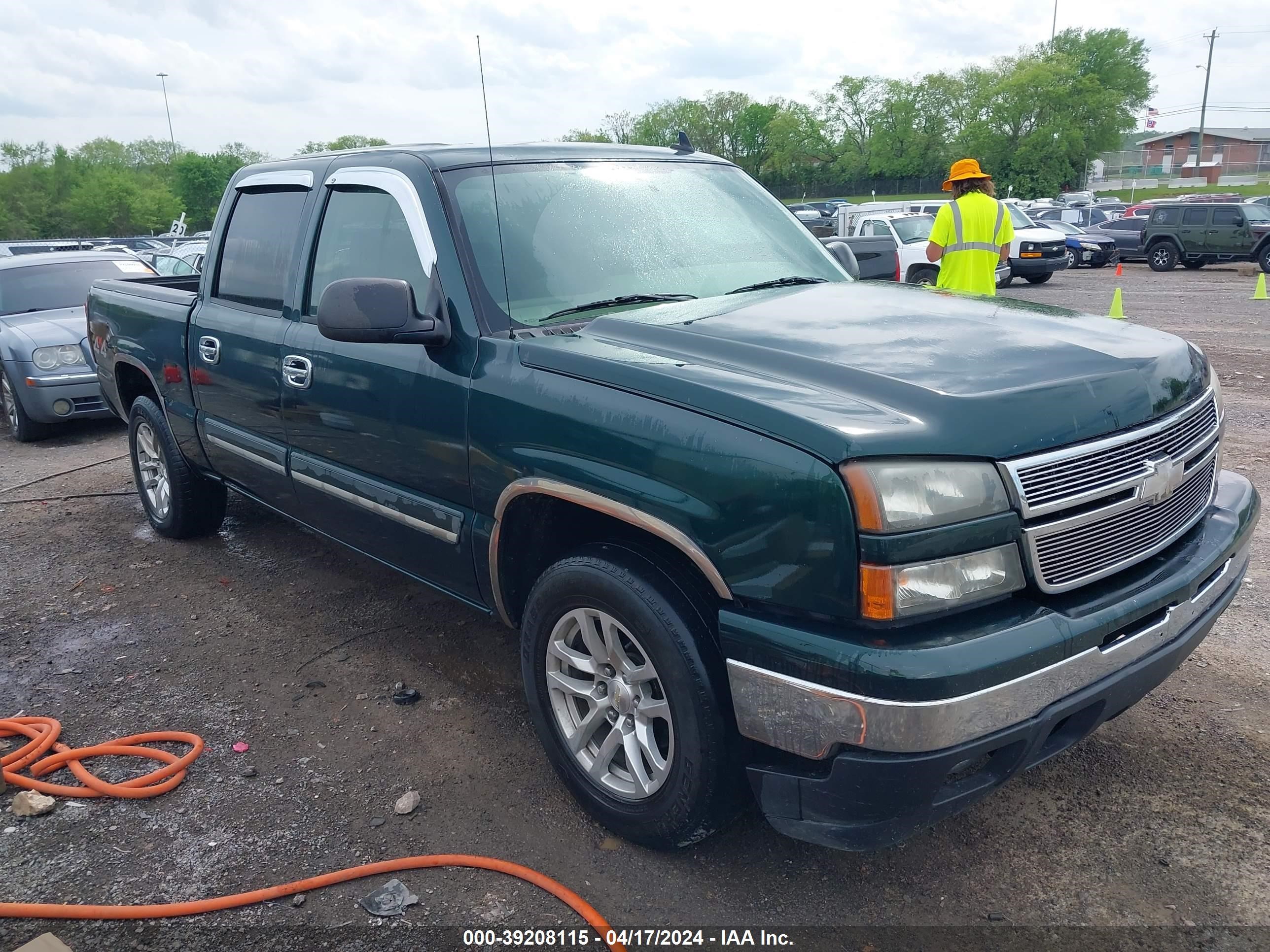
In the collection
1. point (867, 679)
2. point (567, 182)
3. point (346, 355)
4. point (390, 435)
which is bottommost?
point (867, 679)

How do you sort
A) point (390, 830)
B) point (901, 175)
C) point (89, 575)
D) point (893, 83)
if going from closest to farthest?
1. point (390, 830)
2. point (89, 575)
3. point (901, 175)
4. point (893, 83)

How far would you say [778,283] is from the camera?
3.63 metres

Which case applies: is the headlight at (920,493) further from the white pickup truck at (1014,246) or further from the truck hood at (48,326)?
the white pickup truck at (1014,246)

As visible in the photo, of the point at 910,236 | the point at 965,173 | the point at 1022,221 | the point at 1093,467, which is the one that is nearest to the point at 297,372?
the point at 1093,467

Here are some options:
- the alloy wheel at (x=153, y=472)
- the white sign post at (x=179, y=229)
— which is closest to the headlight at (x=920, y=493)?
the alloy wheel at (x=153, y=472)

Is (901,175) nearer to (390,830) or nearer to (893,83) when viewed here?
(893,83)

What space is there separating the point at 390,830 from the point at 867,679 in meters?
1.64

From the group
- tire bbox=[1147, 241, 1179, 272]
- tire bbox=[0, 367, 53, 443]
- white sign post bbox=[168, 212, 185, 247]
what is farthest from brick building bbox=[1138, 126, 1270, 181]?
tire bbox=[0, 367, 53, 443]

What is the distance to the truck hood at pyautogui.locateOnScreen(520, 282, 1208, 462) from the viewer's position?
87.7 inches

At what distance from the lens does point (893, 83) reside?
94.6 m

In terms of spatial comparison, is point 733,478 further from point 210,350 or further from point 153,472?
point 153,472

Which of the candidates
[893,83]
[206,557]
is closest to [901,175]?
[893,83]

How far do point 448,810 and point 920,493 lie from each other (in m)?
1.82

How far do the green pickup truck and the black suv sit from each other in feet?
72.3
